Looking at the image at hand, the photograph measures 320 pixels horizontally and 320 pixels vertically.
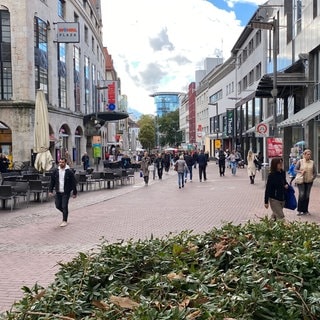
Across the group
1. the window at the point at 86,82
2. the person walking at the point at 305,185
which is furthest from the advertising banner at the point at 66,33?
the person walking at the point at 305,185

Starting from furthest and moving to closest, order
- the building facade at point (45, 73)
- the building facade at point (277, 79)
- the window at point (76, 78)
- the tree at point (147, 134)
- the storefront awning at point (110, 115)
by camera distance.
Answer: the tree at point (147, 134) → the window at point (76, 78) → the storefront awning at point (110, 115) → the building facade at point (45, 73) → the building facade at point (277, 79)

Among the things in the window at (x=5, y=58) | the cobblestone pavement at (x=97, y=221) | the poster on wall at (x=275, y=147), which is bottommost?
the cobblestone pavement at (x=97, y=221)

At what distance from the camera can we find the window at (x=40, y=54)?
33.2m

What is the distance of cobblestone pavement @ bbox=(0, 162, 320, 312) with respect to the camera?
702cm

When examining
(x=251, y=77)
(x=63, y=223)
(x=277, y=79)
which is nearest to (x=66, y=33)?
(x=277, y=79)

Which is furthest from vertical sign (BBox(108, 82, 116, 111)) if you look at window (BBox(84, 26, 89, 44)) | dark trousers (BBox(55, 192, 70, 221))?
dark trousers (BBox(55, 192, 70, 221))

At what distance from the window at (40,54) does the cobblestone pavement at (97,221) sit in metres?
18.9

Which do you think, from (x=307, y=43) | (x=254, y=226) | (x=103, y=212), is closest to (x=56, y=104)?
(x=307, y=43)

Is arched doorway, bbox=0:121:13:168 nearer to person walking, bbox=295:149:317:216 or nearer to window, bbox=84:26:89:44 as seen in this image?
window, bbox=84:26:89:44

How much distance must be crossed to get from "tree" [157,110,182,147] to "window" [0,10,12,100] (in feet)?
360

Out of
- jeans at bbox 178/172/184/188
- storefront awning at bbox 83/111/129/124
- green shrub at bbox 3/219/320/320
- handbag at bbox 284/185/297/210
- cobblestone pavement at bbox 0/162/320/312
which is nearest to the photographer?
green shrub at bbox 3/219/320/320

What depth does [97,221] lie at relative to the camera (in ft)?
37.2

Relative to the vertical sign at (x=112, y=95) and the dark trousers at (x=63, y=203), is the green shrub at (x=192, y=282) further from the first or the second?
the vertical sign at (x=112, y=95)

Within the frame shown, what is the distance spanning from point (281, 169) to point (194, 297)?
6525mm
